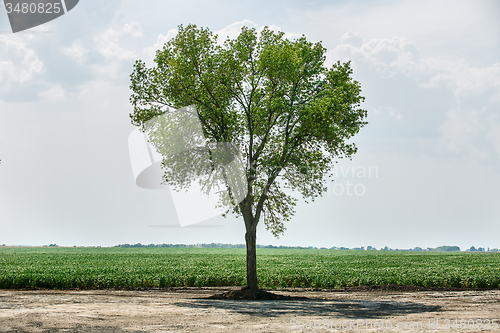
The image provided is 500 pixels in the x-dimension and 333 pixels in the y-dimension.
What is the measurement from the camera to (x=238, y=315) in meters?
14.5

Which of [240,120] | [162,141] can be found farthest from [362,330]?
[162,141]

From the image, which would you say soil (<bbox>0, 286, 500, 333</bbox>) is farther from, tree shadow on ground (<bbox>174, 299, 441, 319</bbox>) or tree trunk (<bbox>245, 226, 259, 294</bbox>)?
tree trunk (<bbox>245, 226, 259, 294</bbox>)

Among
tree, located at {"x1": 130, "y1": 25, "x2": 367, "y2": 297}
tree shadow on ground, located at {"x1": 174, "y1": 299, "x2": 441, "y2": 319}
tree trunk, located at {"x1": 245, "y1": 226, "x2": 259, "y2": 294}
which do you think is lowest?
tree shadow on ground, located at {"x1": 174, "y1": 299, "x2": 441, "y2": 319}

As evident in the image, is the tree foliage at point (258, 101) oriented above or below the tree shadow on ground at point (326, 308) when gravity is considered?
above

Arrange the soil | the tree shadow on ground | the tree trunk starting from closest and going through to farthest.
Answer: the soil
the tree shadow on ground
the tree trunk

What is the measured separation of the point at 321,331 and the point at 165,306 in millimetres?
7754

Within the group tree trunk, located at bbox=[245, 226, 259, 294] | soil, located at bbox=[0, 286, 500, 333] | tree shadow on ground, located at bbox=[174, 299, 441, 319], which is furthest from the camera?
tree trunk, located at bbox=[245, 226, 259, 294]

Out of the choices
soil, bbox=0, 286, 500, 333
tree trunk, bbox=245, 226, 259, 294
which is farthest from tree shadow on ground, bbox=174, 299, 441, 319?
tree trunk, bbox=245, 226, 259, 294

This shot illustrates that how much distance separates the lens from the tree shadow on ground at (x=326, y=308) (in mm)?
15223

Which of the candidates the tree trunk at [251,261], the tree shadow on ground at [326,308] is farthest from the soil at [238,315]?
the tree trunk at [251,261]

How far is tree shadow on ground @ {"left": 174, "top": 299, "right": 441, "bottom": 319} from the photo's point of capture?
49.9ft

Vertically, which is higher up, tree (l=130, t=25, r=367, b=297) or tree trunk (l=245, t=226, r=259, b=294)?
tree (l=130, t=25, r=367, b=297)

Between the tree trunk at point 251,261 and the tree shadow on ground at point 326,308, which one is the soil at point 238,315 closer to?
the tree shadow on ground at point 326,308

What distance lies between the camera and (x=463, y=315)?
574 inches
